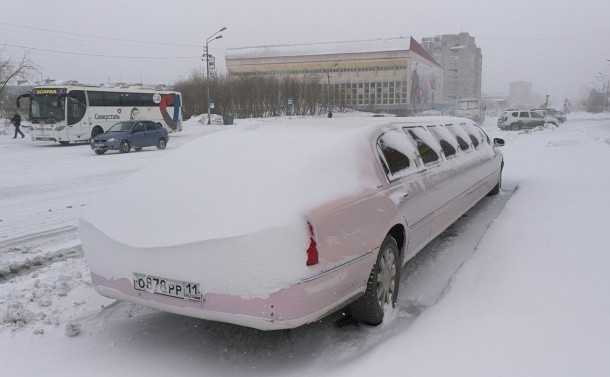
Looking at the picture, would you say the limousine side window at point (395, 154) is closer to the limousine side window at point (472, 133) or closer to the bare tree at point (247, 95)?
the limousine side window at point (472, 133)

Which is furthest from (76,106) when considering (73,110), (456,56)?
(456,56)

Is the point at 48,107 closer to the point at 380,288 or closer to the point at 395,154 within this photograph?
the point at 395,154

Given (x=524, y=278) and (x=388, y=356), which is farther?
(x=524, y=278)

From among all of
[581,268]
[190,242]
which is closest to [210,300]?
[190,242]

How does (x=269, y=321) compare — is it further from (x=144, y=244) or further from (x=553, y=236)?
(x=553, y=236)

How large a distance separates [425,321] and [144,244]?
2.03 m

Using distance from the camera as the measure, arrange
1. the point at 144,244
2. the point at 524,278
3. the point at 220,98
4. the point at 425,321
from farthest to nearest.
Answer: the point at 220,98 < the point at 524,278 < the point at 425,321 < the point at 144,244

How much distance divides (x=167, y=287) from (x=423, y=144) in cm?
304

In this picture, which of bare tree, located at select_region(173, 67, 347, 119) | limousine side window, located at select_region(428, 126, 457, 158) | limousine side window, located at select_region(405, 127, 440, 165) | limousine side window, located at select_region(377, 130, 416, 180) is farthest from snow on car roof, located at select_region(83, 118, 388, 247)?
bare tree, located at select_region(173, 67, 347, 119)

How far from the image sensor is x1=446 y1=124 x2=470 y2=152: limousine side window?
6.33m

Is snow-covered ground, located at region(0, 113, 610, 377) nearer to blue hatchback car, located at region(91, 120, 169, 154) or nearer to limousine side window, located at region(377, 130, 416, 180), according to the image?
limousine side window, located at region(377, 130, 416, 180)

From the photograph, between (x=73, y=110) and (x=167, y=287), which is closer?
(x=167, y=287)

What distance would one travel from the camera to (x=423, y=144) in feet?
16.5

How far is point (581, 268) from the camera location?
12.9 ft
